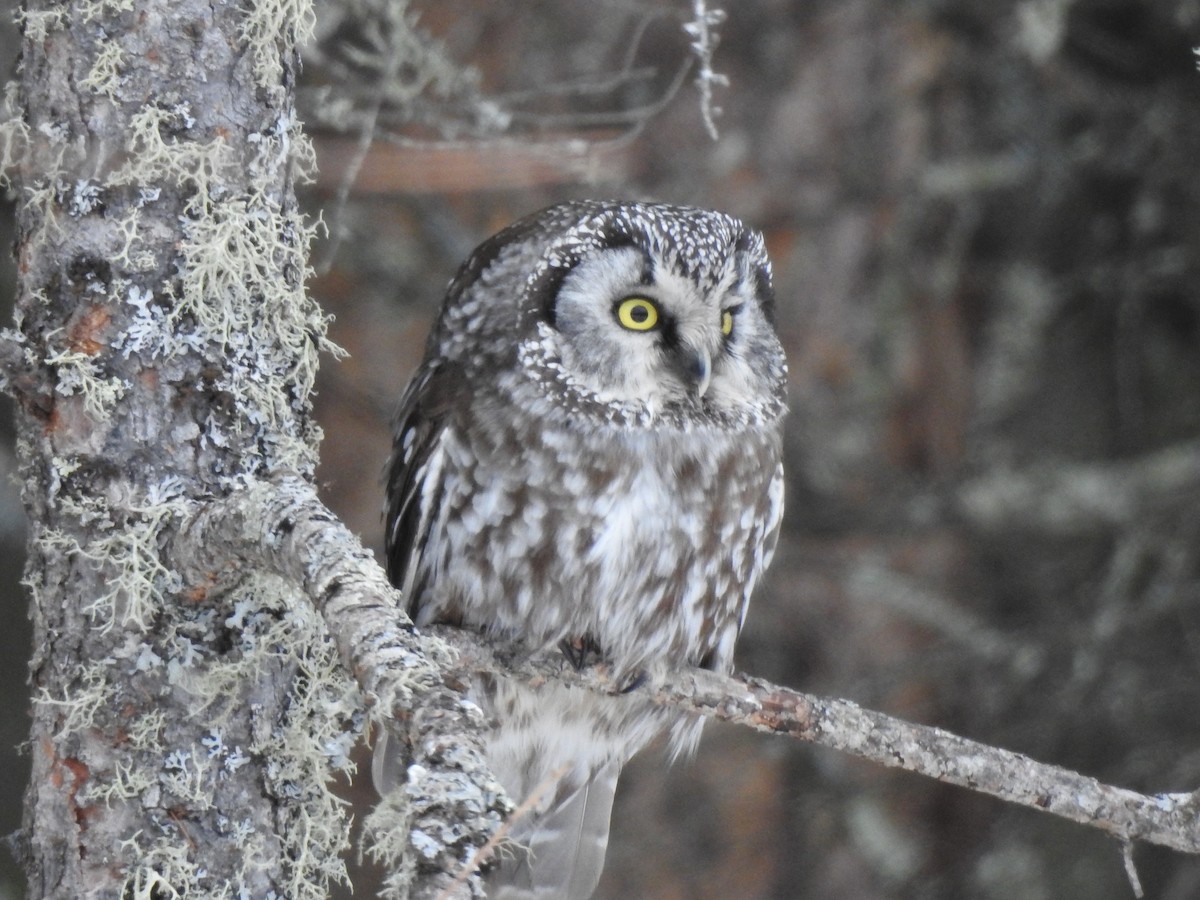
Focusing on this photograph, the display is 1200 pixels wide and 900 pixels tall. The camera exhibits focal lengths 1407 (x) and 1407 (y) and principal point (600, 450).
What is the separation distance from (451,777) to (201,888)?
0.80 m

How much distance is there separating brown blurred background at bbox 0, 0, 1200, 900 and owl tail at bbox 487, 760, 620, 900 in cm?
73

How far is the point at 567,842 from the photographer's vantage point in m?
3.12

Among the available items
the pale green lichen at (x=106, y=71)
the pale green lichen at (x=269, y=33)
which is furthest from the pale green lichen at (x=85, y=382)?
the pale green lichen at (x=269, y=33)

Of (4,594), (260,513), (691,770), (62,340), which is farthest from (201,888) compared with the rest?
(4,594)

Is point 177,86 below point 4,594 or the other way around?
the other way around

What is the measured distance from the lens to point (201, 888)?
6.07 feet

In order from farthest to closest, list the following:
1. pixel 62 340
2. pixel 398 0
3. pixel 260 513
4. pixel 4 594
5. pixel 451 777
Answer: pixel 4 594 → pixel 398 0 → pixel 62 340 → pixel 260 513 → pixel 451 777

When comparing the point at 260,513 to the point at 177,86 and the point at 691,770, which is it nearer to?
the point at 177,86

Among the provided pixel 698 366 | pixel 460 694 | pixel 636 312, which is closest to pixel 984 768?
pixel 698 366

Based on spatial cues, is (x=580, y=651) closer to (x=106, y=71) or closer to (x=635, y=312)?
(x=635, y=312)

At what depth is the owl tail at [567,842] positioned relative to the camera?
3.06 metres

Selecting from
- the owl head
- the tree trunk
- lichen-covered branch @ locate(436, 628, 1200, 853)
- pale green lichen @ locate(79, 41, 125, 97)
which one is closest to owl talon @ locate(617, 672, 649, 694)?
lichen-covered branch @ locate(436, 628, 1200, 853)

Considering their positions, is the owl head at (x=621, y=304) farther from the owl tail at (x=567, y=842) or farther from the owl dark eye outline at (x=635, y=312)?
the owl tail at (x=567, y=842)

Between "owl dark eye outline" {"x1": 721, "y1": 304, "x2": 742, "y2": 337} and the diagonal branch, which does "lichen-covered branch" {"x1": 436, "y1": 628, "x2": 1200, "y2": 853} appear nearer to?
the diagonal branch
